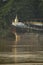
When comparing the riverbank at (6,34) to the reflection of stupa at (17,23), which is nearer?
the reflection of stupa at (17,23)

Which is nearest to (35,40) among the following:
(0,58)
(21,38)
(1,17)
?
(21,38)

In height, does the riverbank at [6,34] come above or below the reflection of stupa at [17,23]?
below

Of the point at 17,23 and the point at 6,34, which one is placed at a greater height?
the point at 17,23

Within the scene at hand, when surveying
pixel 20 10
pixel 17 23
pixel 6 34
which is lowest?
pixel 6 34

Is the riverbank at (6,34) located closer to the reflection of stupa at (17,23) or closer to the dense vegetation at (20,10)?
the dense vegetation at (20,10)

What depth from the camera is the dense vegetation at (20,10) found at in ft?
12.8

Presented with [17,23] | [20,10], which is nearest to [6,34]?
[17,23]

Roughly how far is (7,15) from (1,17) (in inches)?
6.1

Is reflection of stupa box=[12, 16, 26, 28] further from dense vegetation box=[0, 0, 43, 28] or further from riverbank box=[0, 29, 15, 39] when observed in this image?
riverbank box=[0, 29, 15, 39]

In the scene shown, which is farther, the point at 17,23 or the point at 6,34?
the point at 6,34

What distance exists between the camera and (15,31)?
4223 mm

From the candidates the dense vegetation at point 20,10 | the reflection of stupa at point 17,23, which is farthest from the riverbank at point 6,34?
the reflection of stupa at point 17,23

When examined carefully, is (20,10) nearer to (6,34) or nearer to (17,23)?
(17,23)

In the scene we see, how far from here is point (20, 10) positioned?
156 inches
